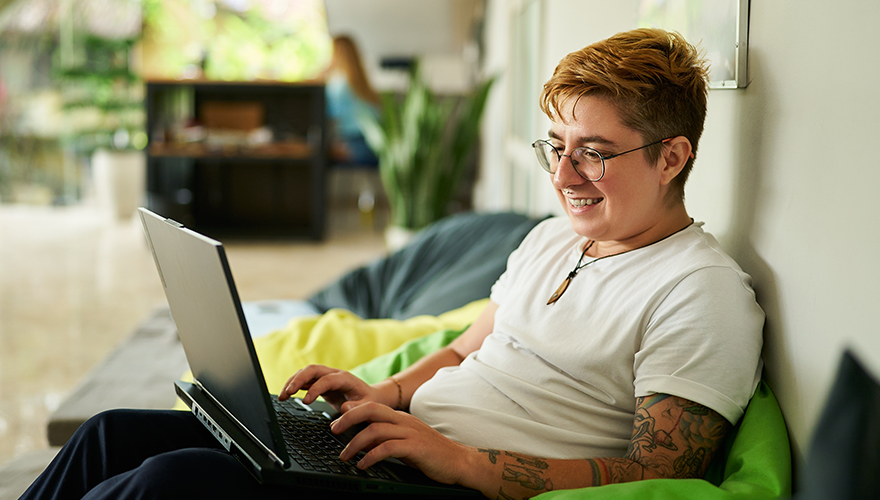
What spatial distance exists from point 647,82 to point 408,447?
58cm

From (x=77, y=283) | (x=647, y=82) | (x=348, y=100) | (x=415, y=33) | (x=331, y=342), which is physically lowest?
(x=77, y=283)

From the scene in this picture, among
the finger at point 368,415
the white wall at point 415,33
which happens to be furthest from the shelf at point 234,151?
the finger at point 368,415

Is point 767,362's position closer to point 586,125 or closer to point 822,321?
point 822,321

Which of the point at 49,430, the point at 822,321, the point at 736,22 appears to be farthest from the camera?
the point at 49,430

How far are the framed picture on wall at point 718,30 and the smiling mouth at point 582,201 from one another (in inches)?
11.4

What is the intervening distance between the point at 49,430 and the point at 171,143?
441 centimetres

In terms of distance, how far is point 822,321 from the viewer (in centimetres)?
88

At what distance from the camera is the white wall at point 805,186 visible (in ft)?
2.54

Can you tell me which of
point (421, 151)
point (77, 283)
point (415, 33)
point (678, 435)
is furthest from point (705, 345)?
point (415, 33)

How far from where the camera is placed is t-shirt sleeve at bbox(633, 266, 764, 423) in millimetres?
922

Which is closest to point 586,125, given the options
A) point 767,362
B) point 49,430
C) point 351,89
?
point 767,362

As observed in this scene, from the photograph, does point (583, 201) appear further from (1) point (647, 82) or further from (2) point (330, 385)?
(2) point (330, 385)

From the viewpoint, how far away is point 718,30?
1.24m

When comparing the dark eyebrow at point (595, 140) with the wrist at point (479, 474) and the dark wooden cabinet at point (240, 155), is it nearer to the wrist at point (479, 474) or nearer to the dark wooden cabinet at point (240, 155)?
the wrist at point (479, 474)
